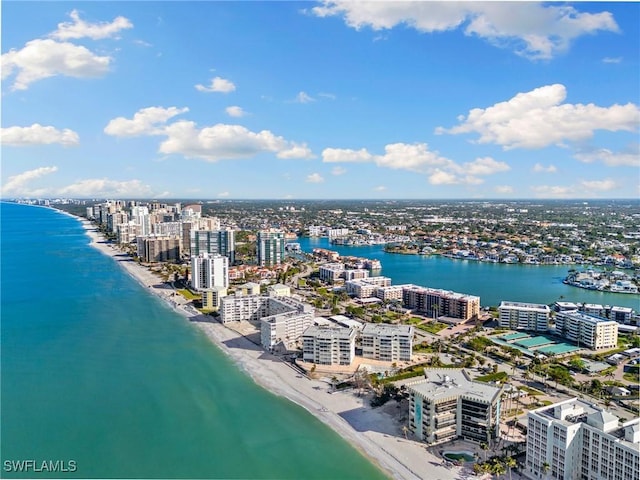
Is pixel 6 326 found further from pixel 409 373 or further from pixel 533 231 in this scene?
pixel 533 231

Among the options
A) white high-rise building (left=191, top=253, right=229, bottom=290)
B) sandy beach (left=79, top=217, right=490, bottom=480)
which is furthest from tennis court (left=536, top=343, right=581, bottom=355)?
white high-rise building (left=191, top=253, right=229, bottom=290)

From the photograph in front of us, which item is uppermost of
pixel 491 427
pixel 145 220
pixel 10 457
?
pixel 145 220

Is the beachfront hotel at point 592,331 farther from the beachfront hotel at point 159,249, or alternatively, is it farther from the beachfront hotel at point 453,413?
the beachfront hotel at point 159,249

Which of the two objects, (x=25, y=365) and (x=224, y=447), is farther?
(x=25, y=365)

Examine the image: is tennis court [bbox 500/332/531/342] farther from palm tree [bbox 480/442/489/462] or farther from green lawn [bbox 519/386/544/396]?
palm tree [bbox 480/442/489/462]

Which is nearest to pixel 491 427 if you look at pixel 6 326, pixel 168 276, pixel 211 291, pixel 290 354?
pixel 290 354

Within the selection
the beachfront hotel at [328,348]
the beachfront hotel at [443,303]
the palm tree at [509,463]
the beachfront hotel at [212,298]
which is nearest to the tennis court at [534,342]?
the beachfront hotel at [443,303]
